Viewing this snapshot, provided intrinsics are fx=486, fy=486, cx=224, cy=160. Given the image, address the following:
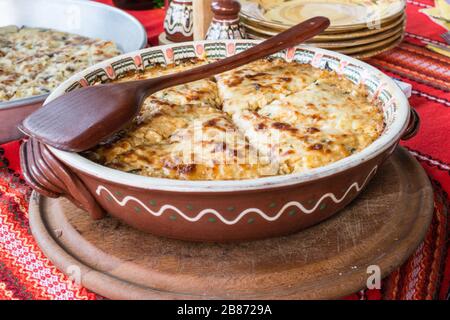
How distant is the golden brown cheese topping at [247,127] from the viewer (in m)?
0.86

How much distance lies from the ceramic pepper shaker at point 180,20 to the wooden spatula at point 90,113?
0.65m

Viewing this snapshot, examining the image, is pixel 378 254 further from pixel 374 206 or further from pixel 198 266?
pixel 198 266

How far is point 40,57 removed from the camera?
5.50ft

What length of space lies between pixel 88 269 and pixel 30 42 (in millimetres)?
1304

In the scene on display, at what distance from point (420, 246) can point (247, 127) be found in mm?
398

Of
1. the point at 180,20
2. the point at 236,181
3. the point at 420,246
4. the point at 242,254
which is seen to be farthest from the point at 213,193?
the point at 180,20

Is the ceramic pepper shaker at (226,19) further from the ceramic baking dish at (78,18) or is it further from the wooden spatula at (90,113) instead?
the wooden spatula at (90,113)

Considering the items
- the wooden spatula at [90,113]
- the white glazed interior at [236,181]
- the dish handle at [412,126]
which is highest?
the wooden spatula at [90,113]

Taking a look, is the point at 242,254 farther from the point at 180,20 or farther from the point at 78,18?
the point at 78,18

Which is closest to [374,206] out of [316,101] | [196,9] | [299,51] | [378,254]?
[378,254]

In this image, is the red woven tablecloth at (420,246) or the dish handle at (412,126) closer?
the red woven tablecloth at (420,246)

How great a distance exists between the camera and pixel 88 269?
0.80m

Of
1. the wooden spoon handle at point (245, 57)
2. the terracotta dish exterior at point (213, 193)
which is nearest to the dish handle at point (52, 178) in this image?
the terracotta dish exterior at point (213, 193)

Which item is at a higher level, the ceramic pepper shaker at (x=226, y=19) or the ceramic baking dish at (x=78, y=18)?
the ceramic pepper shaker at (x=226, y=19)
